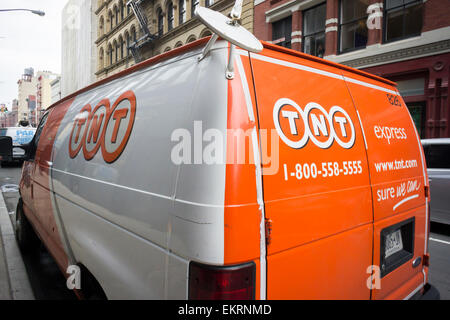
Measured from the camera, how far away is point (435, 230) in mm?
6363

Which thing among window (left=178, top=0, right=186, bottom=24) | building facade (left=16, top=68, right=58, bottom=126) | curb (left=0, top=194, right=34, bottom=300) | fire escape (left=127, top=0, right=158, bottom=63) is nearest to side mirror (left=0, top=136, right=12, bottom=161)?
curb (left=0, top=194, right=34, bottom=300)

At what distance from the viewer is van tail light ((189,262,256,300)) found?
1.47 meters

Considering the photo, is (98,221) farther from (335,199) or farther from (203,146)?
(335,199)

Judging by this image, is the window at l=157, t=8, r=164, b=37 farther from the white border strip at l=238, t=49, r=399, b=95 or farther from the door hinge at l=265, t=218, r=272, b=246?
the door hinge at l=265, t=218, r=272, b=246

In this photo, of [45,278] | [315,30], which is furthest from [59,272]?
[315,30]

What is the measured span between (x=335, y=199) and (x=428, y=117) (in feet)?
37.9

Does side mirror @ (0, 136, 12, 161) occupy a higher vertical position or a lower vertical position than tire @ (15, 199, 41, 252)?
higher

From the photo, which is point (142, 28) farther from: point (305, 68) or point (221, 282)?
point (221, 282)

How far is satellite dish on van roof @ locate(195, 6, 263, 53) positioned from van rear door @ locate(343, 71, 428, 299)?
1.11m

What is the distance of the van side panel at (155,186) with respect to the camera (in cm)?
150

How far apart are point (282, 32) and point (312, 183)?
16.0 meters

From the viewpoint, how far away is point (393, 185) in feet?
7.82

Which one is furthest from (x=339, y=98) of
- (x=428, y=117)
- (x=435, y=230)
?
(x=428, y=117)

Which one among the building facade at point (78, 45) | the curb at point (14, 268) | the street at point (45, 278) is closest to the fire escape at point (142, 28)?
the building facade at point (78, 45)
